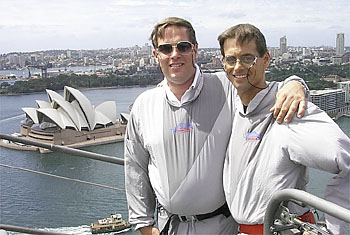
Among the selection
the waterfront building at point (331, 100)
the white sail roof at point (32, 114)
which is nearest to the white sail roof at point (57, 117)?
the white sail roof at point (32, 114)

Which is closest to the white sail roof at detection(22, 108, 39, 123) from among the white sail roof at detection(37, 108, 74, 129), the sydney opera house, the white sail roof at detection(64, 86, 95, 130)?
the sydney opera house

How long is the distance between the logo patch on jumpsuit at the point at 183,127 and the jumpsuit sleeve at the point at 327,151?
18 cm

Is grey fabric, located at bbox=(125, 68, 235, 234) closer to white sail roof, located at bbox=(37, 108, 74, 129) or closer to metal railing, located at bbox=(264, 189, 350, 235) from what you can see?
metal railing, located at bbox=(264, 189, 350, 235)

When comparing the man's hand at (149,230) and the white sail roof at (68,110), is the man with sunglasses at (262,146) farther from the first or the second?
the white sail roof at (68,110)

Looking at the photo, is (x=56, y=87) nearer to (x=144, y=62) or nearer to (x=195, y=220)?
(x=144, y=62)

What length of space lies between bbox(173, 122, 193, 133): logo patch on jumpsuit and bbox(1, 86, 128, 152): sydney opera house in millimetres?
10478

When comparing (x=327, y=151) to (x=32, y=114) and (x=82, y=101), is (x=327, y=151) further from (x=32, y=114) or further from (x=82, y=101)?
(x=32, y=114)

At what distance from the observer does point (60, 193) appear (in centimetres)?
667

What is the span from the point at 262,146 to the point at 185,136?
0.13 m

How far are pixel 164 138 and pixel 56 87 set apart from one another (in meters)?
20.9

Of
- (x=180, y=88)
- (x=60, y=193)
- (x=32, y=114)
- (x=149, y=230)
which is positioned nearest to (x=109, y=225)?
(x=60, y=193)

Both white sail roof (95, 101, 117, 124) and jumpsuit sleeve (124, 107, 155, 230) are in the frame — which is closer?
jumpsuit sleeve (124, 107, 155, 230)

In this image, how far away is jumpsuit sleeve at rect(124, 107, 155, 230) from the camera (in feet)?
2.25

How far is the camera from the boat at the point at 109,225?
195 inches
